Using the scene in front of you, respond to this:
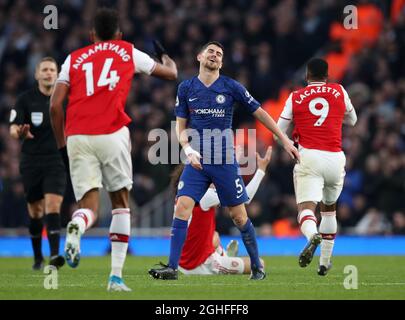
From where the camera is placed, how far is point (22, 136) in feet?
37.6

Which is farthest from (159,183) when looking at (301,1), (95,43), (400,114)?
(95,43)

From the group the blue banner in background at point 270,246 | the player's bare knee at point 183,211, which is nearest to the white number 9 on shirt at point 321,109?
the player's bare knee at point 183,211

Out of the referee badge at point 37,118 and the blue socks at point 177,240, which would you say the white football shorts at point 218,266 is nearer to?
the blue socks at point 177,240

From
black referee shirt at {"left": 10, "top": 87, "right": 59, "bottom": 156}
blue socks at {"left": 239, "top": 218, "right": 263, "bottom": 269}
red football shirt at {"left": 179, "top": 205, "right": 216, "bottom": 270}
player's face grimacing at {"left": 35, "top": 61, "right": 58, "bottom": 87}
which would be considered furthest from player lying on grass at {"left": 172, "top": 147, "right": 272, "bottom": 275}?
player's face grimacing at {"left": 35, "top": 61, "right": 58, "bottom": 87}

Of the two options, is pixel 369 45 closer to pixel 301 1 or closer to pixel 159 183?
pixel 301 1

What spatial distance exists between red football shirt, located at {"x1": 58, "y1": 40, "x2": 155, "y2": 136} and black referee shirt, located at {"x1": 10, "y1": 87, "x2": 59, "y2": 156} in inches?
166

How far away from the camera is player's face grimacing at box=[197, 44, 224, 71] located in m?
10.3

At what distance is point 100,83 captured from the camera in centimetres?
858

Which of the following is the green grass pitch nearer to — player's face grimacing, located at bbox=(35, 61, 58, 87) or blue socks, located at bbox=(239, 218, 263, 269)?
blue socks, located at bbox=(239, 218, 263, 269)

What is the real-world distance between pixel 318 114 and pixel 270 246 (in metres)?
7.73

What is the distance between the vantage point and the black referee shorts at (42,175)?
12562 millimetres

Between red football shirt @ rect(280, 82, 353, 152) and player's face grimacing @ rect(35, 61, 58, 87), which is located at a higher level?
player's face grimacing @ rect(35, 61, 58, 87)

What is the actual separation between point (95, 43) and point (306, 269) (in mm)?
4976
